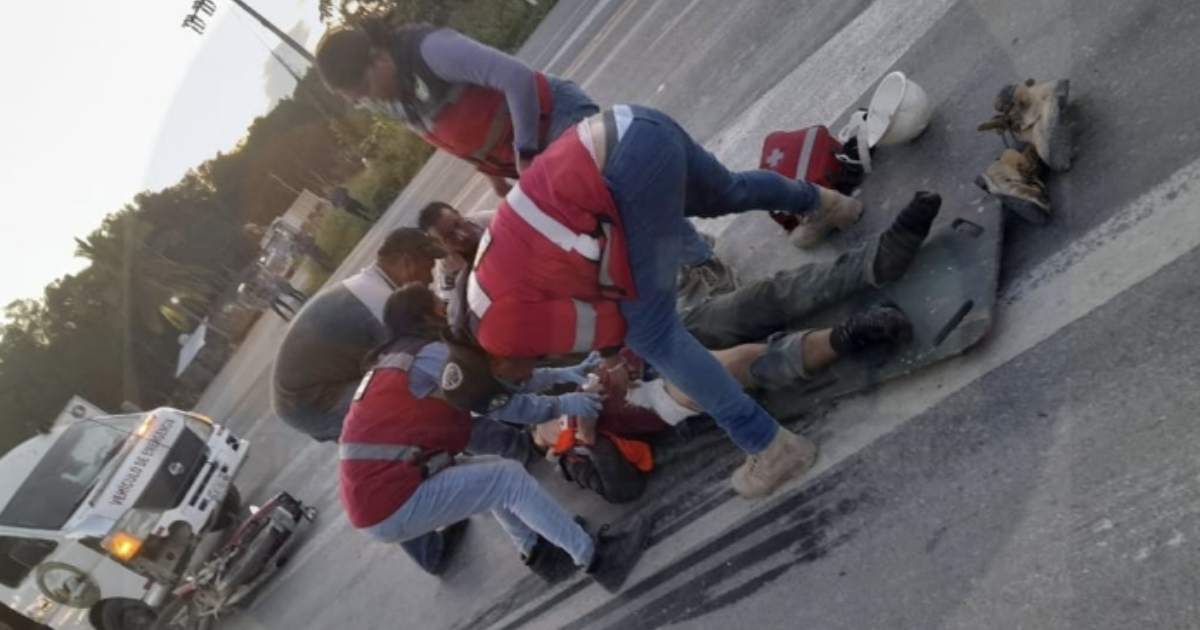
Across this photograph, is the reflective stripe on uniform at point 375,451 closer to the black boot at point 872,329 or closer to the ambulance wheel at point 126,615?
the black boot at point 872,329

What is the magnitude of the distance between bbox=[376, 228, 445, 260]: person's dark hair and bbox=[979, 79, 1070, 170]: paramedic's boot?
2.46 meters

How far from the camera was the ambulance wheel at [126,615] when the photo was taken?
6918 mm

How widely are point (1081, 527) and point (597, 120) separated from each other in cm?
182

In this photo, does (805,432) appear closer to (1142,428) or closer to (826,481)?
(826,481)

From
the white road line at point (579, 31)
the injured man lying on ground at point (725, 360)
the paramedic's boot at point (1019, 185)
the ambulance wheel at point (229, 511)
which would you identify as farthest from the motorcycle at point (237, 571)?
the white road line at point (579, 31)

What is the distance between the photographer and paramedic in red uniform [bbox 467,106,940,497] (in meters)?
2.64

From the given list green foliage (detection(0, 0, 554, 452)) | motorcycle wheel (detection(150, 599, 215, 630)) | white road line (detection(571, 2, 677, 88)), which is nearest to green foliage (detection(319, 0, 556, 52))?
green foliage (detection(0, 0, 554, 452))

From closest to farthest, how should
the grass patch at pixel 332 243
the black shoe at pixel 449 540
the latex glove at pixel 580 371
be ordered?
1. the latex glove at pixel 580 371
2. the black shoe at pixel 449 540
3. the grass patch at pixel 332 243

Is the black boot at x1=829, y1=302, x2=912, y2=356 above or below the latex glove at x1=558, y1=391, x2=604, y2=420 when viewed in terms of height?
below

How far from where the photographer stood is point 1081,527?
235 cm

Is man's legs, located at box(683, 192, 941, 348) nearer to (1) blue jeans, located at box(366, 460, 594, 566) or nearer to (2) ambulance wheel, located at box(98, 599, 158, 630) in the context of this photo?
(1) blue jeans, located at box(366, 460, 594, 566)

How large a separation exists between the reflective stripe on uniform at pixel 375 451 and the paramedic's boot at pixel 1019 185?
101 inches

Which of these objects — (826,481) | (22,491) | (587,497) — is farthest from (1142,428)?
(22,491)

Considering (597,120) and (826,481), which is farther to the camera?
(826,481)
